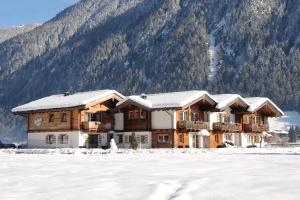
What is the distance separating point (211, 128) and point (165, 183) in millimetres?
38243

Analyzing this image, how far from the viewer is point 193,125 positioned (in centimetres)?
4631

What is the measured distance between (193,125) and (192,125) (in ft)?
0.72

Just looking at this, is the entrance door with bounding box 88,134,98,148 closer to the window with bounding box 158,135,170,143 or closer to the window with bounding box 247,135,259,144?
the window with bounding box 158,135,170,143

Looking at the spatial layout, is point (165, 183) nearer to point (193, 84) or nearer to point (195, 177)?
point (195, 177)

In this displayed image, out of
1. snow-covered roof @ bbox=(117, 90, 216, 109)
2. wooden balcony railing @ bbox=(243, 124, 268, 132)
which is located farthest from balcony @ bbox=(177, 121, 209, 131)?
wooden balcony railing @ bbox=(243, 124, 268, 132)

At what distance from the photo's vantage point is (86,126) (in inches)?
1797

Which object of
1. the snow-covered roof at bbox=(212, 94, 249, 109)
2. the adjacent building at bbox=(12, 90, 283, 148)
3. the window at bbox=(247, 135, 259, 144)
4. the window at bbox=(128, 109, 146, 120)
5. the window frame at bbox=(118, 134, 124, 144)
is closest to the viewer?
the adjacent building at bbox=(12, 90, 283, 148)

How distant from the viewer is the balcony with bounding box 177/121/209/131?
45.3m

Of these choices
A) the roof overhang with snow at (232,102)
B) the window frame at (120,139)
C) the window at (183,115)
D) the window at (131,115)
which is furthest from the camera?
the roof overhang with snow at (232,102)

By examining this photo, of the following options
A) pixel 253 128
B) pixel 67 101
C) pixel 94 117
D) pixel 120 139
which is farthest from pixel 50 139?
pixel 253 128

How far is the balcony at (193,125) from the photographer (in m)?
45.3

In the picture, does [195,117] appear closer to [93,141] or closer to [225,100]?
[225,100]

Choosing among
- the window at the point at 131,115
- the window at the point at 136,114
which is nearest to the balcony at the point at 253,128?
the window at the point at 136,114

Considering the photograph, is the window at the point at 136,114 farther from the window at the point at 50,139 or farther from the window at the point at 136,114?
the window at the point at 50,139
